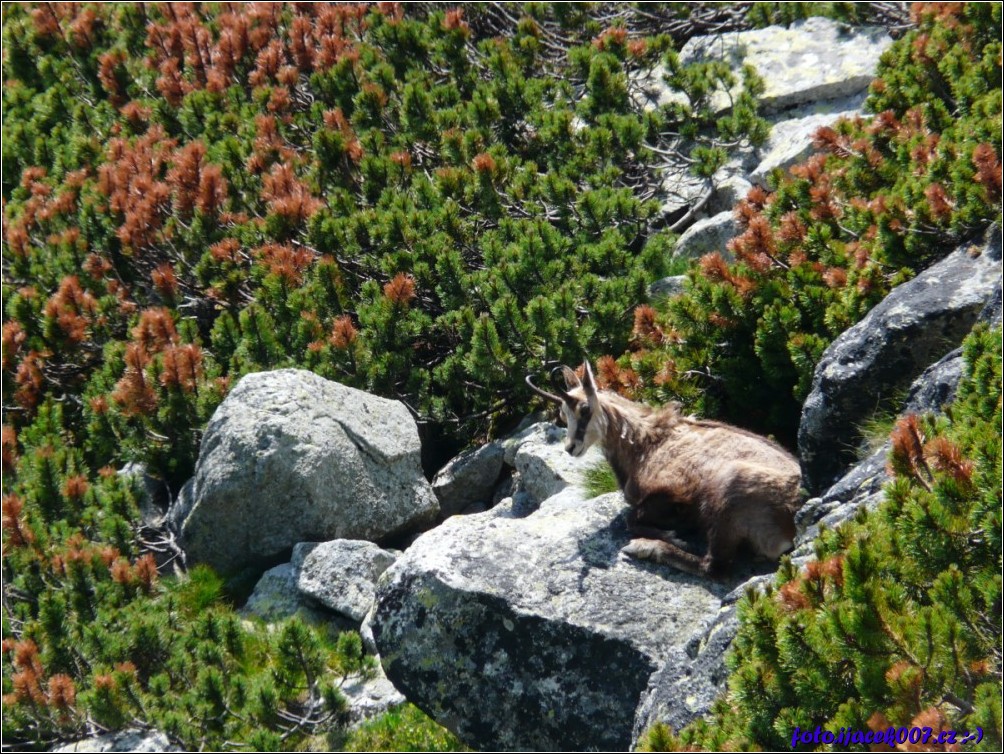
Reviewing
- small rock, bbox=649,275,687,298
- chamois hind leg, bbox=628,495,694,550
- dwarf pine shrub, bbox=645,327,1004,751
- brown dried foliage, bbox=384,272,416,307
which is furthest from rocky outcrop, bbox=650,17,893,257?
dwarf pine shrub, bbox=645,327,1004,751

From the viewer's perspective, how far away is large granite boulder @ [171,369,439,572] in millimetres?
10391

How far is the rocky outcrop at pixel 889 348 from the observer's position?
7664mm

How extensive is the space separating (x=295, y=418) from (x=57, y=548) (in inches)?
106

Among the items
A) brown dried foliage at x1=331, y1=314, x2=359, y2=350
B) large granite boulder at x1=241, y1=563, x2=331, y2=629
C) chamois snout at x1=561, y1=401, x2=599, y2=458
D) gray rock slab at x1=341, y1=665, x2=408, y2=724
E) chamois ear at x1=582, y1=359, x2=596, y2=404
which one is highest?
chamois ear at x1=582, y1=359, x2=596, y2=404

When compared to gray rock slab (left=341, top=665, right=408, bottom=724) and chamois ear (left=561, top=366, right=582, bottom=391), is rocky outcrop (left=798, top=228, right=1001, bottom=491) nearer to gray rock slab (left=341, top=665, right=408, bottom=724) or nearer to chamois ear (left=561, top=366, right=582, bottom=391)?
chamois ear (left=561, top=366, right=582, bottom=391)

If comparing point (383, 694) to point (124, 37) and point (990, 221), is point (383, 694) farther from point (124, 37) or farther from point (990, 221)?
point (124, 37)

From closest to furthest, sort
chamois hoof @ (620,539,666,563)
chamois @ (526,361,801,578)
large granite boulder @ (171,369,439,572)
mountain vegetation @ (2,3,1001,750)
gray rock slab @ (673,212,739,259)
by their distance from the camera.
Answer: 1. mountain vegetation @ (2,3,1001,750)
2. chamois @ (526,361,801,578)
3. chamois hoof @ (620,539,666,563)
4. large granite boulder @ (171,369,439,572)
5. gray rock slab @ (673,212,739,259)

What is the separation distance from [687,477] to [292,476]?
12.1ft

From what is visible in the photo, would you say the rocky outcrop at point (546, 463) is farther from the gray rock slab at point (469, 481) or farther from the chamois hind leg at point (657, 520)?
the chamois hind leg at point (657, 520)

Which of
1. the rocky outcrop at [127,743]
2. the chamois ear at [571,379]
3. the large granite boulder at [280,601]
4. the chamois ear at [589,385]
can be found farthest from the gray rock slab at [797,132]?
the rocky outcrop at [127,743]

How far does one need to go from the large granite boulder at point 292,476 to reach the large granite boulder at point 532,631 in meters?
2.20

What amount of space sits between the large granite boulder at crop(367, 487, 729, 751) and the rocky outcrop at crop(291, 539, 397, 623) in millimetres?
1446

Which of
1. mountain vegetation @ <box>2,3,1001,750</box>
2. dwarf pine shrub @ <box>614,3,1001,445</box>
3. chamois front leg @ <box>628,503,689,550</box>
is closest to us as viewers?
mountain vegetation @ <box>2,3,1001,750</box>

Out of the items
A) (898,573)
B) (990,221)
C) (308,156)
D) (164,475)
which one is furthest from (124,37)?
(898,573)
